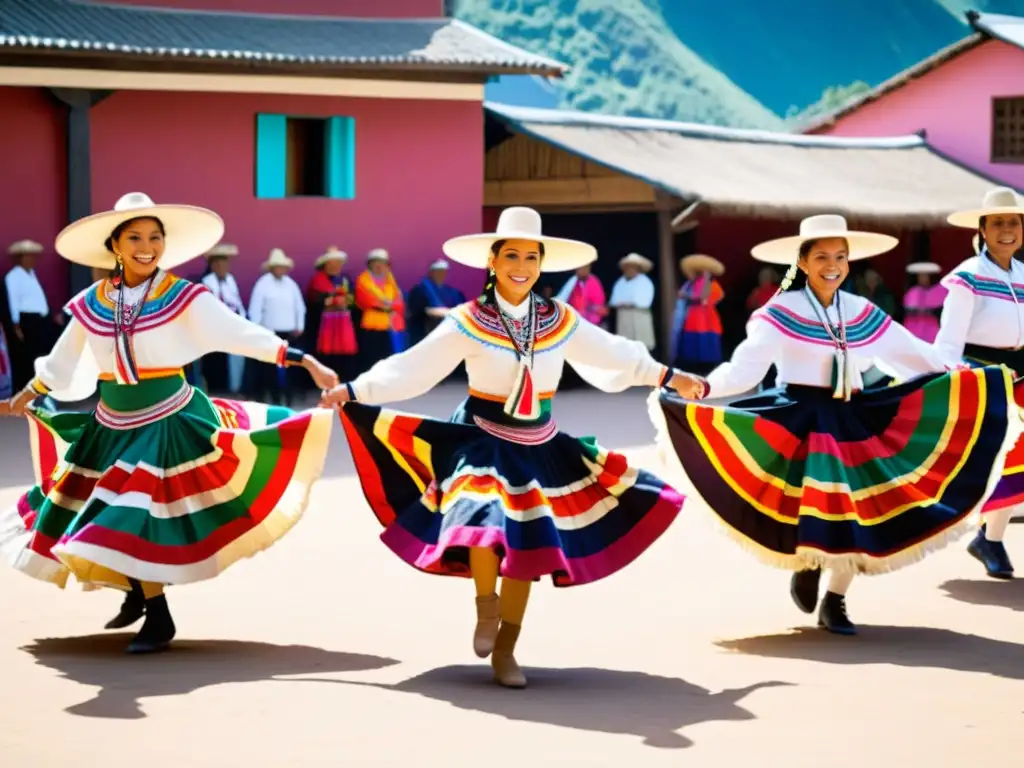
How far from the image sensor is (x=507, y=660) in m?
6.38

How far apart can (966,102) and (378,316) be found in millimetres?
13479

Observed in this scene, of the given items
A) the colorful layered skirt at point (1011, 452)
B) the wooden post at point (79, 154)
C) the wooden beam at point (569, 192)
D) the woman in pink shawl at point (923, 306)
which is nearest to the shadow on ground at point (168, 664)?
the colorful layered skirt at point (1011, 452)

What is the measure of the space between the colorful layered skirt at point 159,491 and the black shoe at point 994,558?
11.0ft

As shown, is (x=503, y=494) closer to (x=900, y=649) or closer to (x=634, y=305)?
(x=900, y=649)

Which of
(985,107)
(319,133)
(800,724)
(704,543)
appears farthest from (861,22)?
(800,724)

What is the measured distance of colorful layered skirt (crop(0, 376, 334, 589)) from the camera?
684 centimetres

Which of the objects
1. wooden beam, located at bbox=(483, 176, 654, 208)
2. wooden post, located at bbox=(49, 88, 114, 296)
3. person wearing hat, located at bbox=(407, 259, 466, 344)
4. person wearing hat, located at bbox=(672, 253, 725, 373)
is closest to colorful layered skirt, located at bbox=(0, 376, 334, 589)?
wooden post, located at bbox=(49, 88, 114, 296)

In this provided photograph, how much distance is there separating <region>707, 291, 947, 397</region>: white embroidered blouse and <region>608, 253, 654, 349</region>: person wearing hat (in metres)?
13.8

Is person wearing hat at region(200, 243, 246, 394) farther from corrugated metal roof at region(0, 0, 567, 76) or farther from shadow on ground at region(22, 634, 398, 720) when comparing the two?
shadow on ground at region(22, 634, 398, 720)

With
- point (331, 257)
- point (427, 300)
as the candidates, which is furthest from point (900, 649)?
point (427, 300)

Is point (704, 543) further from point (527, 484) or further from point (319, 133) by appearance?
point (319, 133)

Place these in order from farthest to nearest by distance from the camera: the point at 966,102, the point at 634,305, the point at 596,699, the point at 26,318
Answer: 1. the point at 966,102
2. the point at 634,305
3. the point at 26,318
4. the point at 596,699

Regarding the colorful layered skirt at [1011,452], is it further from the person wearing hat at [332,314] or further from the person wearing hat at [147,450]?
the person wearing hat at [332,314]

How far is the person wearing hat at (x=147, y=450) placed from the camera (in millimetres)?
6879
